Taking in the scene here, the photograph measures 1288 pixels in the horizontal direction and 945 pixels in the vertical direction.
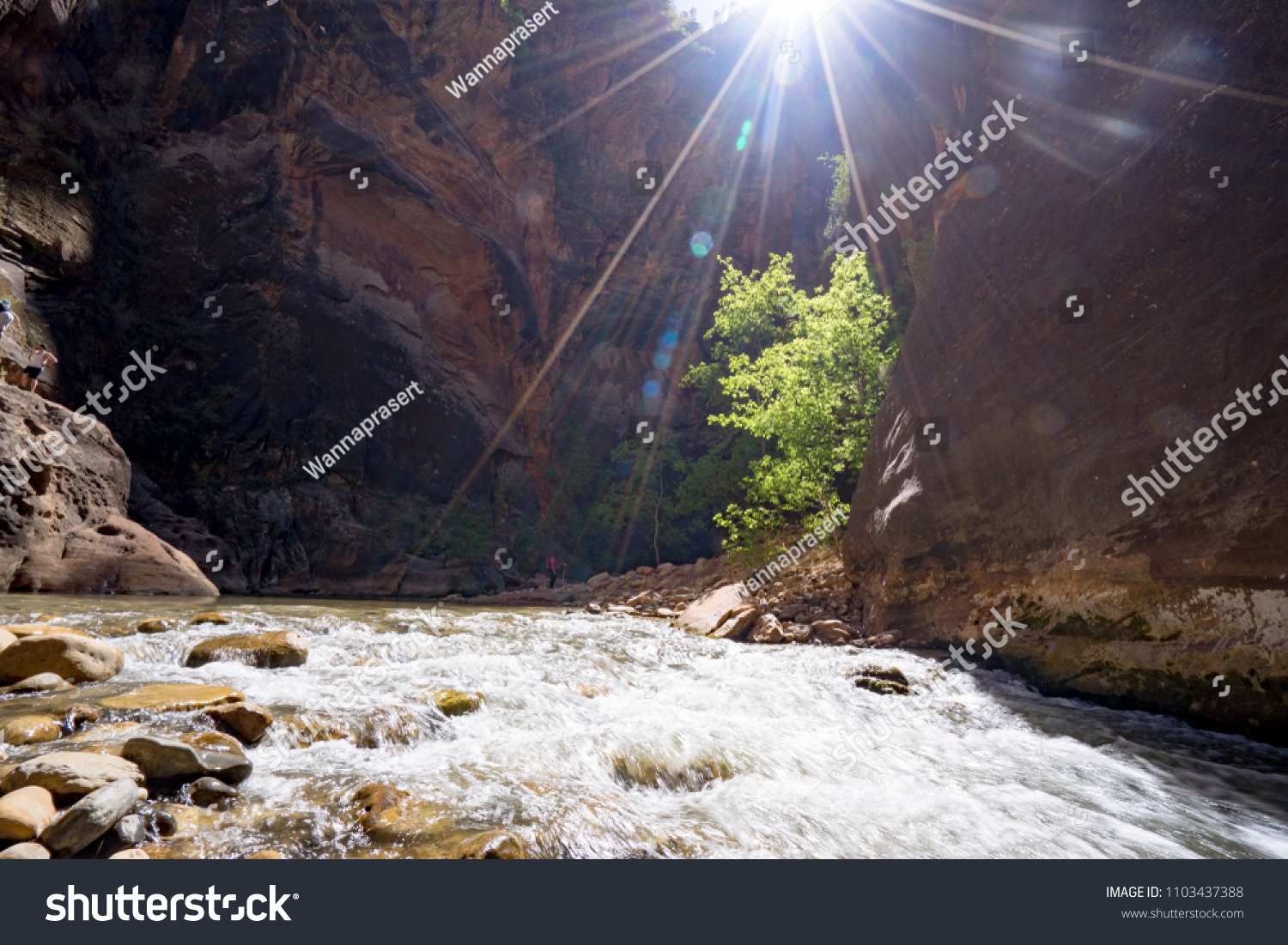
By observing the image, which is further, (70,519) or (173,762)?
(70,519)

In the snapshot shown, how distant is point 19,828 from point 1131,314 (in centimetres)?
1216

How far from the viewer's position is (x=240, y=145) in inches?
1137

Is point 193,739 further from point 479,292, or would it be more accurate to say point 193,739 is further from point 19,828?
point 479,292

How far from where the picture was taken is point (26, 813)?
10.5 ft

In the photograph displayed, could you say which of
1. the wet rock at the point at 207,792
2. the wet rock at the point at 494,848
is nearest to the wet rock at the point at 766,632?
the wet rock at the point at 494,848

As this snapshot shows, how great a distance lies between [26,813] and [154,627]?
257 inches

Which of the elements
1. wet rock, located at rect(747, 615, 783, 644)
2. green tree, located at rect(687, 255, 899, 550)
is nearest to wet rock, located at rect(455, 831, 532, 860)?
wet rock, located at rect(747, 615, 783, 644)

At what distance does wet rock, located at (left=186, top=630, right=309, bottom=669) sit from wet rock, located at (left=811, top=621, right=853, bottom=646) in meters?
9.43

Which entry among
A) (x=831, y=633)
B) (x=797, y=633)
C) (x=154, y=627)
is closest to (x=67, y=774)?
(x=154, y=627)
